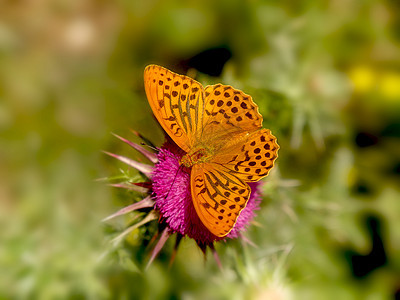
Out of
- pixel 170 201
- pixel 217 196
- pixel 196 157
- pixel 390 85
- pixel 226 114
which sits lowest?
pixel 390 85

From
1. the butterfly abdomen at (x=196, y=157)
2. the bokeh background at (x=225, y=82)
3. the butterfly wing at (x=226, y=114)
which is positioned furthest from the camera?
the bokeh background at (x=225, y=82)

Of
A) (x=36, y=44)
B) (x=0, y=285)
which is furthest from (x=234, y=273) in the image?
(x=36, y=44)

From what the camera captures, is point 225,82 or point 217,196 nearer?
point 217,196

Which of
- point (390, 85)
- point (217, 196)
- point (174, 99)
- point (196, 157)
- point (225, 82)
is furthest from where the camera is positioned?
point (390, 85)

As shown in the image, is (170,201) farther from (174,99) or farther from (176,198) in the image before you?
(174,99)

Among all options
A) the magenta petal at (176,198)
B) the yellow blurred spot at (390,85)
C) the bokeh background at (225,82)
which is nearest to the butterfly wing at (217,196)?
the magenta petal at (176,198)

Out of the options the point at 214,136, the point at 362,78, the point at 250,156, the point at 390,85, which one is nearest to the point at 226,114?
the point at 214,136

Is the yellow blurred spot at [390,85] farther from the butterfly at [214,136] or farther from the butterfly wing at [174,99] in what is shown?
the butterfly wing at [174,99]
